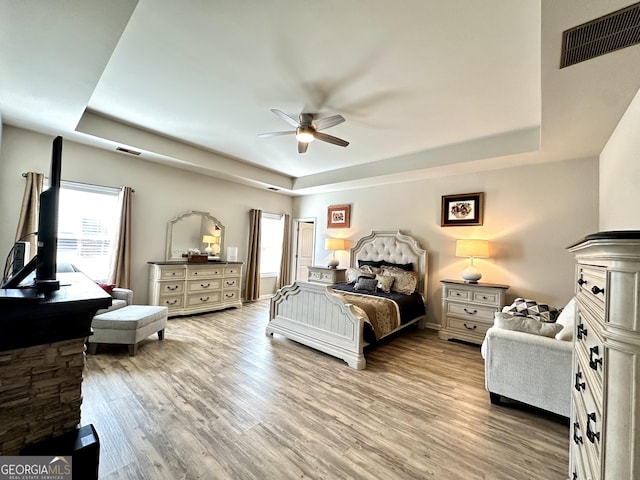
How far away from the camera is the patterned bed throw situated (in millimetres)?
3250

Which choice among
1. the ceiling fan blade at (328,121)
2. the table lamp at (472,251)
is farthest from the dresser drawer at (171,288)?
the table lamp at (472,251)

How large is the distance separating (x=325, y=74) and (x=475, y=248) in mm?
3070

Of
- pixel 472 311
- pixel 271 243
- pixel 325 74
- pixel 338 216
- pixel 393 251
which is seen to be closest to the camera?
pixel 325 74

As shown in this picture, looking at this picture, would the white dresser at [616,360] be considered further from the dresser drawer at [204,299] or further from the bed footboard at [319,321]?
the dresser drawer at [204,299]

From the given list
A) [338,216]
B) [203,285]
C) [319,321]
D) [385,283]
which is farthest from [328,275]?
[203,285]

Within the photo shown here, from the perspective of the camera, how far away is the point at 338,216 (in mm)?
5965

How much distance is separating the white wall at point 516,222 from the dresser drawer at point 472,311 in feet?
1.78

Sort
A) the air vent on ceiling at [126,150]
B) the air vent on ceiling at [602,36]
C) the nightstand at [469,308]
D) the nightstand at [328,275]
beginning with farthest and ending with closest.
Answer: the nightstand at [328,275]
the air vent on ceiling at [126,150]
the nightstand at [469,308]
the air vent on ceiling at [602,36]

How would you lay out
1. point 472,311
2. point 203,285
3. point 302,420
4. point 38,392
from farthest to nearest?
point 203,285 < point 472,311 < point 302,420 < point 38,392

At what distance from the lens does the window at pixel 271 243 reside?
6539 millimetres

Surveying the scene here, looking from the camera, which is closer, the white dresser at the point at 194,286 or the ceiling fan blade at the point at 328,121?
the ceiling fan blade at the point at 328,121

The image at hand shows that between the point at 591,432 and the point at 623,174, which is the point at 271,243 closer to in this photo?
the point at 623,174

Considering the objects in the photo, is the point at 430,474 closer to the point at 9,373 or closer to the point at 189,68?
the point at 9,373

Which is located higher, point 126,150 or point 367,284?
point 126,150
